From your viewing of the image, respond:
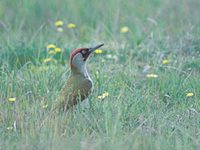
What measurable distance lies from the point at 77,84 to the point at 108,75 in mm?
885

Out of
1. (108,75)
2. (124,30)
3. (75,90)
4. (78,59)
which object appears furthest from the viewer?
(124,30)

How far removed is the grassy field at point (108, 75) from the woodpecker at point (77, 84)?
3.2 inches

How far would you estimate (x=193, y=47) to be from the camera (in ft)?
28.4

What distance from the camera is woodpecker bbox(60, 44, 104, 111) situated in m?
6.82

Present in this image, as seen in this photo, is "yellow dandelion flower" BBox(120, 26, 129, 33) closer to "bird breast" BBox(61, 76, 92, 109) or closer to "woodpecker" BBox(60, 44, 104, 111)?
"woodpecker" BBox(60, 44, 104, 111)

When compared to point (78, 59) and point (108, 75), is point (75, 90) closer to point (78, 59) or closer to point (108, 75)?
point (78, 59)

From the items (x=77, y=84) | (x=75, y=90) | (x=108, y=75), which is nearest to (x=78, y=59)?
(x=77, y=84)

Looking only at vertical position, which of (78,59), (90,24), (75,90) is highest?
(78,59)

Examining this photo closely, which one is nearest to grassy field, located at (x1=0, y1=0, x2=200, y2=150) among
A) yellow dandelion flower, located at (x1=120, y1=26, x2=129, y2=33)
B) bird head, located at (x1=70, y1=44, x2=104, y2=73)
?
yellow dandelion flower, located at (x1=120, y1=26, x2=129, y2=33)

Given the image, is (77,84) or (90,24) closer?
(77,84)

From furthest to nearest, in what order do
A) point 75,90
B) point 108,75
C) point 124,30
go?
point 124,30 → point 108,75 → point 75,90

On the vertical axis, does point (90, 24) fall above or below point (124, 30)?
below

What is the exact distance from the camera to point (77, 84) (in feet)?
23.0

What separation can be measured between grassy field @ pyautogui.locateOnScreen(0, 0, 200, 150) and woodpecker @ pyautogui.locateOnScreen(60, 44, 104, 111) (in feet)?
0.26
